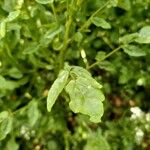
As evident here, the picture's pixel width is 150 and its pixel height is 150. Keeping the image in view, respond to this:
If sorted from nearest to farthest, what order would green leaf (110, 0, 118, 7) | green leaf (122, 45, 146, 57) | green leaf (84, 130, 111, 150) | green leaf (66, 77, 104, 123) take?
1. green leaf (66, 77, 104, 123)
2. green leaf (110, 0, 118, 7)
3. green leaf (122, 45, 146, 57)
4. green leaf (84, 130, 111, 150)

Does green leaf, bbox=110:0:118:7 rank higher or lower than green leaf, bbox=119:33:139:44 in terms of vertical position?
higher

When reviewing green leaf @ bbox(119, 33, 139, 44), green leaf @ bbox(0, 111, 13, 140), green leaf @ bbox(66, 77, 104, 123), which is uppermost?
green leaf @ bbox(66, 77, 104, 123)

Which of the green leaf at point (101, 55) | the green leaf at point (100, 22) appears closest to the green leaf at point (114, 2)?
the green leaf at point (100, 22)

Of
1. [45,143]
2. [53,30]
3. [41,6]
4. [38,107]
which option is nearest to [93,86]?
[53,30]

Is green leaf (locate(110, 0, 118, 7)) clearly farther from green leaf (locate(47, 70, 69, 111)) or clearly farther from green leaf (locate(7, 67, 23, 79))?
green leaf (locate(7, 67, 23, 79))

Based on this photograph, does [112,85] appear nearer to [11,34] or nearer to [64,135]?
[64,135]

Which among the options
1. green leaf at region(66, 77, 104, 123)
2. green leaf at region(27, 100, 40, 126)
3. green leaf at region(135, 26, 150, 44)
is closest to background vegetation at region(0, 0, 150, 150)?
green leaf at region(27, 100, 40, 126)

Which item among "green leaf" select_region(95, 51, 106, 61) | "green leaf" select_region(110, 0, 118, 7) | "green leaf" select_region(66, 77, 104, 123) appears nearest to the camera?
"green leaf" select_region(66, 77, 104, 123)

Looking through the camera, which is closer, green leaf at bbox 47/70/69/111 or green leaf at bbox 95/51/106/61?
green leaf at bbox 47/70/69/111
